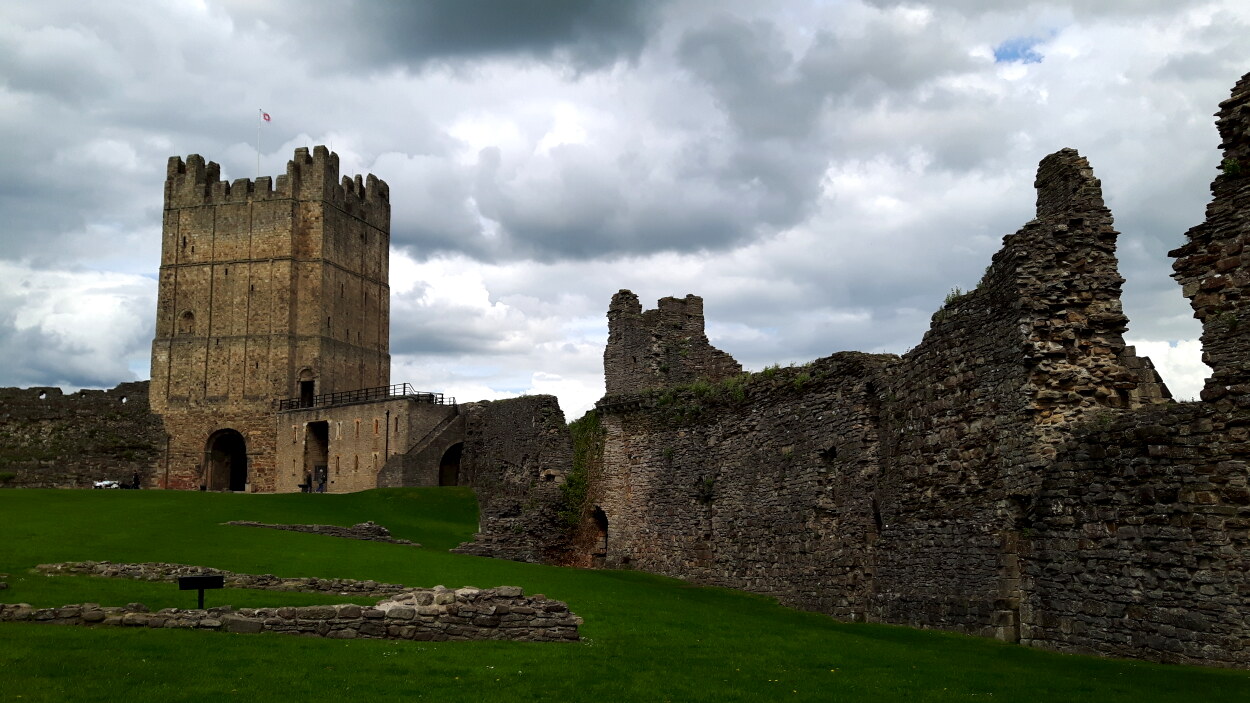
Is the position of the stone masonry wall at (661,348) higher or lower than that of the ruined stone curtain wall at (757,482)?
higher

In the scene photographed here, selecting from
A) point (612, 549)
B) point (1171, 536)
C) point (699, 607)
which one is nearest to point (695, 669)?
point (1171, 536)

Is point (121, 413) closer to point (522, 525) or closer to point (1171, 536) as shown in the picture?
point (522, 525)

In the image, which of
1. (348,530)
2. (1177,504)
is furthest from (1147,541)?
(348,530)

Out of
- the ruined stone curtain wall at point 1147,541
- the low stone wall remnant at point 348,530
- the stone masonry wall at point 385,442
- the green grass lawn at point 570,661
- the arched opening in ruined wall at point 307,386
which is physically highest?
the arched opening in ruined wall at point 307,386

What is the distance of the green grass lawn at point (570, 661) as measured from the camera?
410 inches

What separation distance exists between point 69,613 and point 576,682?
7.33 metres

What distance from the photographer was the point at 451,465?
55.4 metres

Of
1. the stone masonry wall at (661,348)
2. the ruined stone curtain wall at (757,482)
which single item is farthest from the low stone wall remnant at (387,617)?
the stone masonry wall at (661,348)

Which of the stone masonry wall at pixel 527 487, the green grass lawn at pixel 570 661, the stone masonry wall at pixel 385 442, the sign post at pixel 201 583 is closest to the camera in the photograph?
the green grass lawn at pixel 570 661

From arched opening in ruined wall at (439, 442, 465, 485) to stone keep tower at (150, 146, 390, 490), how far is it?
1569 centimetres

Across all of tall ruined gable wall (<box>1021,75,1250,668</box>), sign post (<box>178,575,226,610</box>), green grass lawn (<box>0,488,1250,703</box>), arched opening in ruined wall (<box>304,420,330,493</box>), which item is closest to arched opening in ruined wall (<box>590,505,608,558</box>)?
green grass lawn (<box>0,488,1250,703</box>)

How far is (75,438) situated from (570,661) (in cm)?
5885

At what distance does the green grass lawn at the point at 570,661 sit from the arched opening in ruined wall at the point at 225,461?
4696 cm

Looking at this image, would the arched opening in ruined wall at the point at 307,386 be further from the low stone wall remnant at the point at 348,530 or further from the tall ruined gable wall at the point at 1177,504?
the tall ruined gable wall at the point at 1177,504
